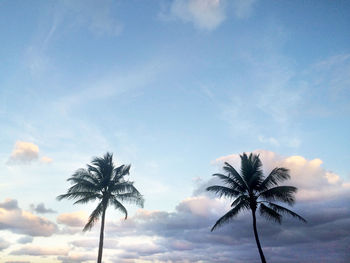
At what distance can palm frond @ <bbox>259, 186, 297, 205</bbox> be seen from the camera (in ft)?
89.5

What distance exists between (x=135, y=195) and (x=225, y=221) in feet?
35.0

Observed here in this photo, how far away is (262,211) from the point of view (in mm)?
28641

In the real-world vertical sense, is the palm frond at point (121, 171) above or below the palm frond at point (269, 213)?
above

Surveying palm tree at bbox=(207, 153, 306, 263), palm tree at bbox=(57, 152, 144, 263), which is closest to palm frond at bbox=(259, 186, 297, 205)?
palm tree at bbox=(207, 153, 306, 263)

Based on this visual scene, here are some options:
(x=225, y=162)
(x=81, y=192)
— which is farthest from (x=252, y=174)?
(x=81, y=192)

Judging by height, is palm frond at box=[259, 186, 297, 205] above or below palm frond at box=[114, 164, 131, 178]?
below

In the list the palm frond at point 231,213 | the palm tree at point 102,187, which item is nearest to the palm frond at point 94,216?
the palm tree at point 102,187

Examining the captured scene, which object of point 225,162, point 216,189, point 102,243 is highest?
point 225,162

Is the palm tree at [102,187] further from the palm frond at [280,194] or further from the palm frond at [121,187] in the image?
the palm frond at [280,194]

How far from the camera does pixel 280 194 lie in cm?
2773

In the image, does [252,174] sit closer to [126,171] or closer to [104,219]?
[126,171]

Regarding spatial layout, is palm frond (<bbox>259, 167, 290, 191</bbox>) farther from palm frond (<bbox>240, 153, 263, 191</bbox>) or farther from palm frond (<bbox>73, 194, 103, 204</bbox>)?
palm frond (<bbox>73, 194, 103, 204</bbox>)

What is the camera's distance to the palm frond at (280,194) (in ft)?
89.5

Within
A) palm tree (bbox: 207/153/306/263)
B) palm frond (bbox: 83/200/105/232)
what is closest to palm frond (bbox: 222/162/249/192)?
palm tree (bbox: 207/153/306/263)
